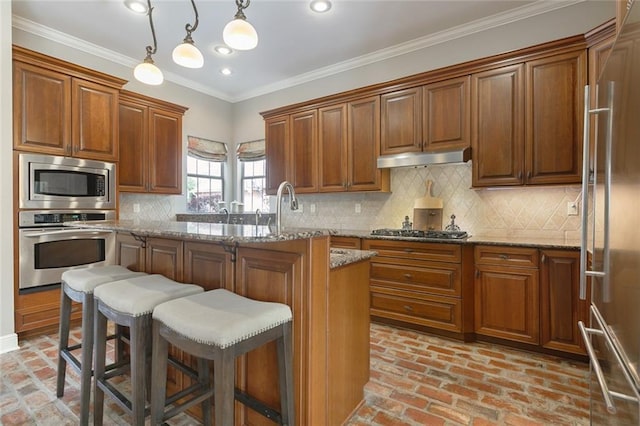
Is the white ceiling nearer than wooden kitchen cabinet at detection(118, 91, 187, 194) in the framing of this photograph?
Yes

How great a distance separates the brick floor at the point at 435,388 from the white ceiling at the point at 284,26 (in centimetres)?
307

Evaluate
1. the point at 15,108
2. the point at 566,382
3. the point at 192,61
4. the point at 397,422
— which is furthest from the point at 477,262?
the point at 15,108

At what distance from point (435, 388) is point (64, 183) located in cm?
367

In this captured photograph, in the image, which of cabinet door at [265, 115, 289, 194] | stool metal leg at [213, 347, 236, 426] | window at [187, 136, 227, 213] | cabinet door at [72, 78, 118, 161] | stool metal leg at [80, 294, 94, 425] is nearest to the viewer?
stool metal leg at [213, 347, 236, 426]

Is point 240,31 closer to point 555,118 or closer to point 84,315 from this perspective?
point 84,315

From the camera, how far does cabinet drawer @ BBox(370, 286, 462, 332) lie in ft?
9.34

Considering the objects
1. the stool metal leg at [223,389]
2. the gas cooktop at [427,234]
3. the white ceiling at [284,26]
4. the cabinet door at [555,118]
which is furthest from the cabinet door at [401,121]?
the stool metal leg at [223,389]

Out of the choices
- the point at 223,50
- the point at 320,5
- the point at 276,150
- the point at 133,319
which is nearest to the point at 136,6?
the point at 223,50

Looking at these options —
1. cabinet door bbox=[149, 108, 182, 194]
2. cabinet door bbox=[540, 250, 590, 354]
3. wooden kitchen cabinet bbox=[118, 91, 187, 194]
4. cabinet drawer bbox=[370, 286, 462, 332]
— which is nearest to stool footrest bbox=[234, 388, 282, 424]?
cabinet drawer bbox=[370, 286, 462, 332]

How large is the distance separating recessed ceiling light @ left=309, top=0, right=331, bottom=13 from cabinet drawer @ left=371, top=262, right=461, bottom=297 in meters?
2.48

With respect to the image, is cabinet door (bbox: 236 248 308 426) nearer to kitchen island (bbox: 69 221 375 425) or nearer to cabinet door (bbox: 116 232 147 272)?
kitchen island (bbox: 69 221 375 425)

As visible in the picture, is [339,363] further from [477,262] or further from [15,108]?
[15,108]

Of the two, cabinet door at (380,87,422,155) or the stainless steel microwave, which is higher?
cabinet door at (380,87,422,155)

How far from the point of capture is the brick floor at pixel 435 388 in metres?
1.80
